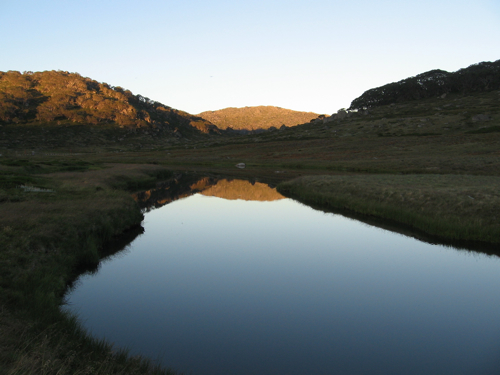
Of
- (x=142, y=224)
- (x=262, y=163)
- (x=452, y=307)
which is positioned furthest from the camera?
(x=262, y=163)

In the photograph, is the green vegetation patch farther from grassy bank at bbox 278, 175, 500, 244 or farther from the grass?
grassy bank at bbox 278, 175, 500, 244

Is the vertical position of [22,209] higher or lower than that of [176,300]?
higher

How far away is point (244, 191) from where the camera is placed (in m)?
47.2

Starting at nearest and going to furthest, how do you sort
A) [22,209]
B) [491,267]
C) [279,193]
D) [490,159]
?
[491,267]
[22,209]
[279,193]
[490,159]

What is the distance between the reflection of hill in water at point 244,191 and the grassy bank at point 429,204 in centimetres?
700

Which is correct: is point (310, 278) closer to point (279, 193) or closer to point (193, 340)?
point (193, 340)

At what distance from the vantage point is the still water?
360 inches

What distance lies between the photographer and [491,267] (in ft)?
53.4

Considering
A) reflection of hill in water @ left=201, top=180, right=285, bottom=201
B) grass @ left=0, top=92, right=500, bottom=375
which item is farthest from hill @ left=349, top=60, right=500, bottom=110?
reflection of hill in water @ left=201, top=180, right=285, bottom=201

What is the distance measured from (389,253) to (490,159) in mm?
46084

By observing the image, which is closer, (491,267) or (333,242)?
(491,267)

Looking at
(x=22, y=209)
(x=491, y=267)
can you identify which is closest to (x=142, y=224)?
(x=22, y=209)

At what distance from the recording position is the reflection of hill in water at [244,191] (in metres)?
42.3

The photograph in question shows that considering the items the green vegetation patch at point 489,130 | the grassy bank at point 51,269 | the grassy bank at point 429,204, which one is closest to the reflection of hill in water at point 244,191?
the grassy bank at point 429,204
